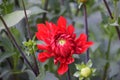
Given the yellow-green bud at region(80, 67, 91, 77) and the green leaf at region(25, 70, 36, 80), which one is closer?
the yellow-green bud at region(80, 67, 91, 77)

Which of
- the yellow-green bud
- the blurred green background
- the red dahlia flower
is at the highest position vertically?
the red dahlia flower

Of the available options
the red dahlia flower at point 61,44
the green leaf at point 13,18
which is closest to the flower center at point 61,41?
the red dahlia flower at point 61,44

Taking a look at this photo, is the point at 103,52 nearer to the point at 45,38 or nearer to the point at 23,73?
the point at 23,73

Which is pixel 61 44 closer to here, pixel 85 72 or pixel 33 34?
pixel 85 72

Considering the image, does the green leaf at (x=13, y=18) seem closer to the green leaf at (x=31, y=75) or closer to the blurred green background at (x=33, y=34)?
the blurred green background at (x=33, y=34)

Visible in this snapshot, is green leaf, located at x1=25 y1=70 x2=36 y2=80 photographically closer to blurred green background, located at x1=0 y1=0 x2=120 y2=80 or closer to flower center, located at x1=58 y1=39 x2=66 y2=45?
blurred green background, located at x1=0 y1=0 x2=120 y2=80

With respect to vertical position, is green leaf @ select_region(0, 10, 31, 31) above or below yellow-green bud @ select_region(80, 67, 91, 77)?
above

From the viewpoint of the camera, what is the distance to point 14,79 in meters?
0.94

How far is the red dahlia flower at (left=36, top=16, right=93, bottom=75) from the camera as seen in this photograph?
70 centimetres

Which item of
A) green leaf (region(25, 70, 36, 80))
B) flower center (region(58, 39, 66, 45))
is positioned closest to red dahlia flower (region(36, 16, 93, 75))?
flower center (region(58, 39, 66, 45))

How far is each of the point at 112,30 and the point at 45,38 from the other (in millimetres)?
322

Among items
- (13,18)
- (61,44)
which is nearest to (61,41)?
(61,44)

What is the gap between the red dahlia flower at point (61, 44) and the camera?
0.70 m

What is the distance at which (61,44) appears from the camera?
70cm
